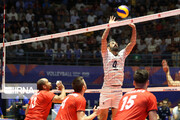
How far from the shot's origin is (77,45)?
49.6 ft

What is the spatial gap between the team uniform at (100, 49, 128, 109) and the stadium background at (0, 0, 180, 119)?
5618mm

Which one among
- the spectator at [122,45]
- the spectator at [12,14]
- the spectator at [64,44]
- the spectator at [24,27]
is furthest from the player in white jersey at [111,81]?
the spectator at [12,14]

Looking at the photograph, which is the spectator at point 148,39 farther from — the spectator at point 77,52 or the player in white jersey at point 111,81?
the player in white jersey at point 111,81

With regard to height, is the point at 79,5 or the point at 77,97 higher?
the point at 79,5

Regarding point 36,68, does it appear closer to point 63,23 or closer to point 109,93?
point 63,23

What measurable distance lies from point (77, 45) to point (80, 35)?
0.55 m

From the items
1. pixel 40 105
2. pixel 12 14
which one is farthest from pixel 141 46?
pixel 40 105

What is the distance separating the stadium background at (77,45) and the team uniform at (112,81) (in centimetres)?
562

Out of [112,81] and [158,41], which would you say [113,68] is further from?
[158,41]

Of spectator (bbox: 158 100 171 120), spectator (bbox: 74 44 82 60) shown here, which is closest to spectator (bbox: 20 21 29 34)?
spectator (bbox: 74 44 82 60)

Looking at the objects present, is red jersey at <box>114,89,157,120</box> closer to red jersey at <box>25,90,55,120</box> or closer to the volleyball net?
red jersey at <box>25,90,55,120</box>

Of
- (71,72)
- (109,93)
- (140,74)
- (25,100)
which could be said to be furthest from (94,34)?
(140,74)

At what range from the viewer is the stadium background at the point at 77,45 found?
14.2m

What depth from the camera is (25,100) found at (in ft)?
44.8
